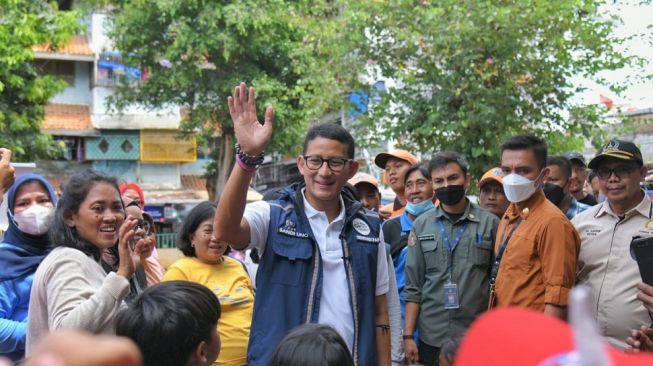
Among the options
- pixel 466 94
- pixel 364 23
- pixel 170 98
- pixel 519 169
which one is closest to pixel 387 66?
pixel 364 23

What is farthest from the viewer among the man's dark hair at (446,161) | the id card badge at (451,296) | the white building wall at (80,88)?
the white building wall at (80,88)

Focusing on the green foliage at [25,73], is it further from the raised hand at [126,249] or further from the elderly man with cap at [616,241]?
the elderly man with cap at [616,241]

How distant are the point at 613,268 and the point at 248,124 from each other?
2.38 meters

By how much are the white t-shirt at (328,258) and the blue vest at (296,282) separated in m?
0.03

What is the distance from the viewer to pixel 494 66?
35.6 feet

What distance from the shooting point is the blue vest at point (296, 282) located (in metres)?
3.45

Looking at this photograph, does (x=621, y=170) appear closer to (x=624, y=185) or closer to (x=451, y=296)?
(x=624, y=185)

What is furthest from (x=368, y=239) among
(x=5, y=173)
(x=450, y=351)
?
(x=5, y=173)

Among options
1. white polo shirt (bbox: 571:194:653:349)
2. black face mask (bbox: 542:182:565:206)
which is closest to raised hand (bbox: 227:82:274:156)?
white polo shirt (bbox: 571:194:653:349)

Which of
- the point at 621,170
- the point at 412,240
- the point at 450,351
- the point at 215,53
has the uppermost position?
the point at 215,53

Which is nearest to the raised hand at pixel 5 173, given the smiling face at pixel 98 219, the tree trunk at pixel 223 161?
the smiling face at pixel 98 219

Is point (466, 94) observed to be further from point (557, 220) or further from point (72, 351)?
point (72, 351)

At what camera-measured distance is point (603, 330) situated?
427cm

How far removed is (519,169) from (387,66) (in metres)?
7.96
